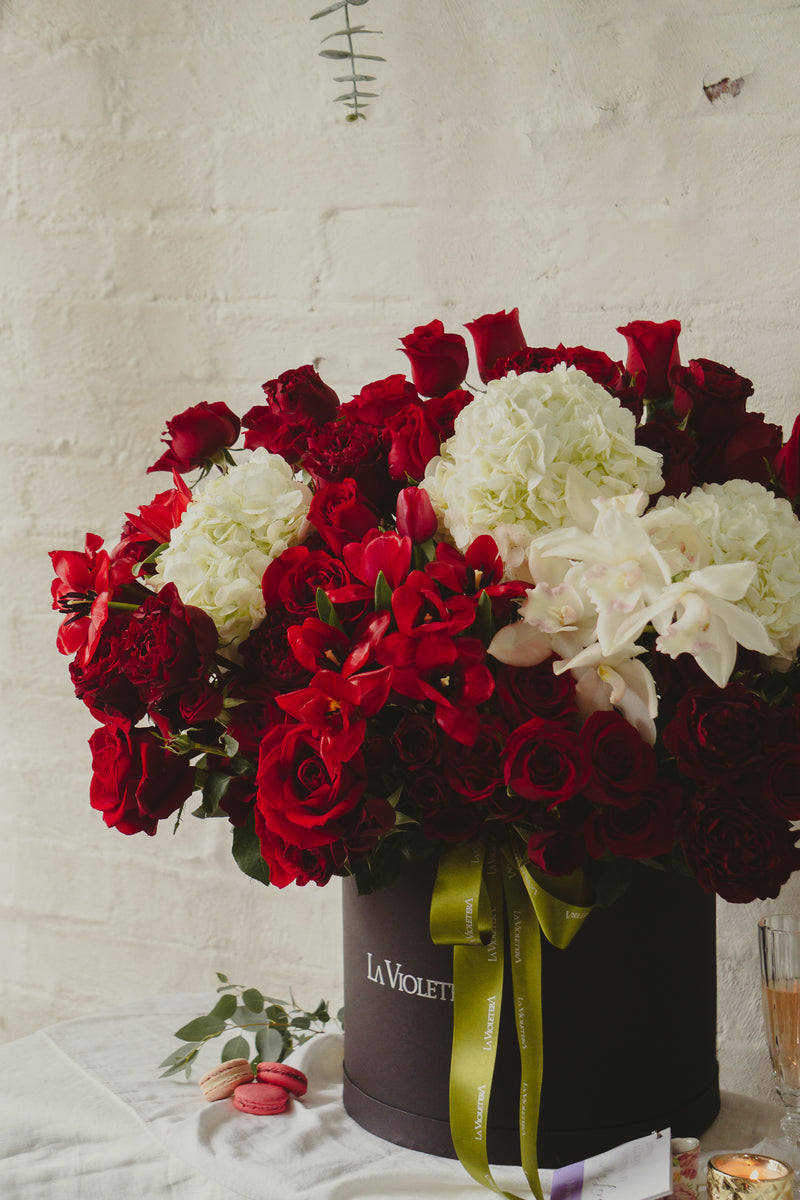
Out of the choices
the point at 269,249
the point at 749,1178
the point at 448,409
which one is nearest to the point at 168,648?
the point at 448,409

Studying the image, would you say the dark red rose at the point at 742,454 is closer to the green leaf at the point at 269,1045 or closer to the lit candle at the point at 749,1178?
the lit candle at the point at 749,1178

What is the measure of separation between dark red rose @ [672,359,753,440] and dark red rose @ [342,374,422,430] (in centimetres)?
19

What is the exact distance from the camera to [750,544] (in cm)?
71

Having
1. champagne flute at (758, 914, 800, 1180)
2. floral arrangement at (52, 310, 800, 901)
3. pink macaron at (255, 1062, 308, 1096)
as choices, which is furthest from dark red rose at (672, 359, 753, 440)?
pink macaron at (255, 1062, 308, 1096)

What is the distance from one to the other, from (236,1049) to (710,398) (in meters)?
0.66

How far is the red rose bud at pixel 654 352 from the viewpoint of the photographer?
83 cm

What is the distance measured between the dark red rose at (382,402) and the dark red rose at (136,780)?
0.27m

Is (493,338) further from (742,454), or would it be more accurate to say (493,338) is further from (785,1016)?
(785,1016)

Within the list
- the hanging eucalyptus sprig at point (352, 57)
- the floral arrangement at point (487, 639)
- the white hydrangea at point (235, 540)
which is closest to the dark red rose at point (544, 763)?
the floral arrangement at point (487, 639)

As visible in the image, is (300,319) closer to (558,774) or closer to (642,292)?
(642,292)

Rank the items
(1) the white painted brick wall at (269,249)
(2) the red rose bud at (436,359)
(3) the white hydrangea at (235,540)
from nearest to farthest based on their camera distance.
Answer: (3) the white hydrangea at (235,540) < (2) the red rose bud at (436,359) < (1) the white painted brick wall at (269,249)

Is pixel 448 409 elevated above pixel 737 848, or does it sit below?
above

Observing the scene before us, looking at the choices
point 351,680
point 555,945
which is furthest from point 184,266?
point 555,945

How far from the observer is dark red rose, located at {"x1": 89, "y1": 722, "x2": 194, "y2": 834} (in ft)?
2.52
